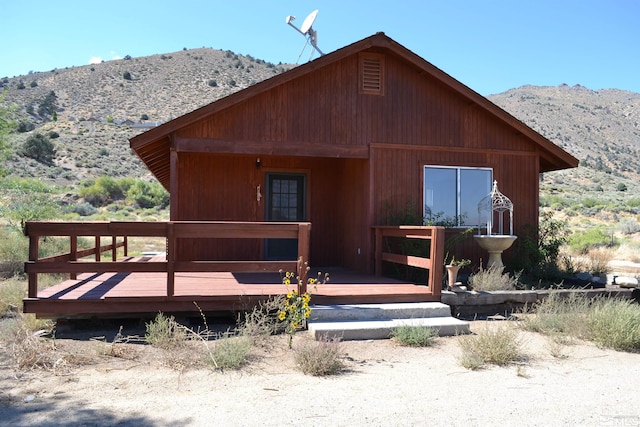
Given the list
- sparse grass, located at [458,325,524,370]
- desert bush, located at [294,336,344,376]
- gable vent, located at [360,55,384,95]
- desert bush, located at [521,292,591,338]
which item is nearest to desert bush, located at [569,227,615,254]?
desert bush, located at [521,292,591,338]

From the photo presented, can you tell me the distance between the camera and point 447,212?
11.2 m

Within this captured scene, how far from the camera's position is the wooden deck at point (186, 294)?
7.35 meters

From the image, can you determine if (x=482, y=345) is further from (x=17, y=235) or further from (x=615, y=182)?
(x=615, y=182)

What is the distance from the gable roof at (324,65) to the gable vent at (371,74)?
0.25 m

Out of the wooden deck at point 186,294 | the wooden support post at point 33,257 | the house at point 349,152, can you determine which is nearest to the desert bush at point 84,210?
the house at point 349,152

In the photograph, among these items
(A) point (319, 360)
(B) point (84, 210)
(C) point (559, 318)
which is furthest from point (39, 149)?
(C) point (559, 318)

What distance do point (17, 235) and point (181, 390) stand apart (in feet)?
45.3

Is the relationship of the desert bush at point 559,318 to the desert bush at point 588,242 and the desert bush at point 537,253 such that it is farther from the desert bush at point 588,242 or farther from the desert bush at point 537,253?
the desert bush at point 588,242

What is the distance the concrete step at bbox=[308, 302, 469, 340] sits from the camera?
7.32m

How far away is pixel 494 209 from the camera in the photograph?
1098cm

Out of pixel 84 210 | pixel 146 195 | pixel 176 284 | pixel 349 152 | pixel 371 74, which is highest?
pixel 371 74

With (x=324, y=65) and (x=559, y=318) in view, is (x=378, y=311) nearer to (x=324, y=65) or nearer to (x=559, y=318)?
(x=559, y=318)

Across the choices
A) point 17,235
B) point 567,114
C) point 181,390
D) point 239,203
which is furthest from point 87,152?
point 567,114

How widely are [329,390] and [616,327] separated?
4.21 metres
